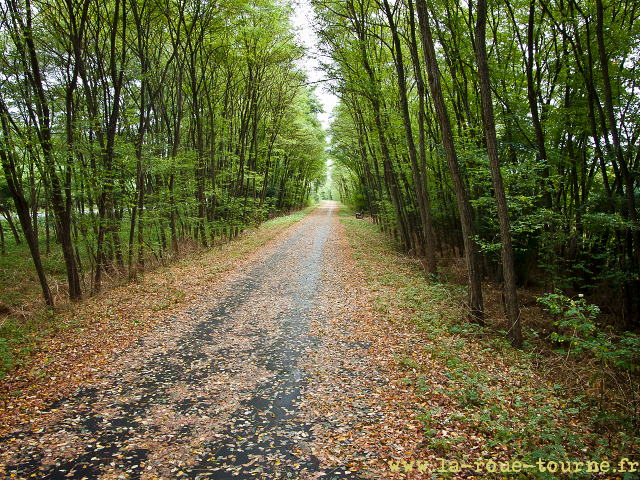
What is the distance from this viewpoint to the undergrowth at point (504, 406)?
11.7ft

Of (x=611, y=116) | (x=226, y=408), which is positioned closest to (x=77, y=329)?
(x=226, y=408)

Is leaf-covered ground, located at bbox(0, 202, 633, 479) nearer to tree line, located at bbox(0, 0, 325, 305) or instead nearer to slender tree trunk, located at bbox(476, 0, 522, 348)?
slender tree trunk, located at bbox(476, 0, 522, 348)

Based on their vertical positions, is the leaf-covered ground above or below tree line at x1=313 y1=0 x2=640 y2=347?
below

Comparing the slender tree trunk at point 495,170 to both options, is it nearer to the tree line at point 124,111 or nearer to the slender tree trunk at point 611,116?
the slender tree trunk at point 611,116

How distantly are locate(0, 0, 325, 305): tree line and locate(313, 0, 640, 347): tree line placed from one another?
16.9 ft

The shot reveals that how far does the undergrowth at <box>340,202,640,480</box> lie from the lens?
3580mm

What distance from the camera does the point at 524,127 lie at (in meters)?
10.1

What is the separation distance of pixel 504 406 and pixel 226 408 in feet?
11.7

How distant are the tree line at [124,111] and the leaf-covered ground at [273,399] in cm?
307

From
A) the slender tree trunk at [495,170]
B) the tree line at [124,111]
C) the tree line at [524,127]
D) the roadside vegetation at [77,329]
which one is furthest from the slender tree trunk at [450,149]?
the tree line at [124,111]

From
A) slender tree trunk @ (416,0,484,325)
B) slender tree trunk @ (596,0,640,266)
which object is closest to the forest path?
slender tree trunk @ (416,0,484,325)

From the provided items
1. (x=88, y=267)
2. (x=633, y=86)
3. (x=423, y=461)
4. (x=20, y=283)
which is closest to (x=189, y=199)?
(x=88, y=267)

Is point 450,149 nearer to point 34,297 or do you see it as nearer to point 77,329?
point 77,329

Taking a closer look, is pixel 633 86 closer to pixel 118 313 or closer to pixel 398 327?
pixel 398 327
